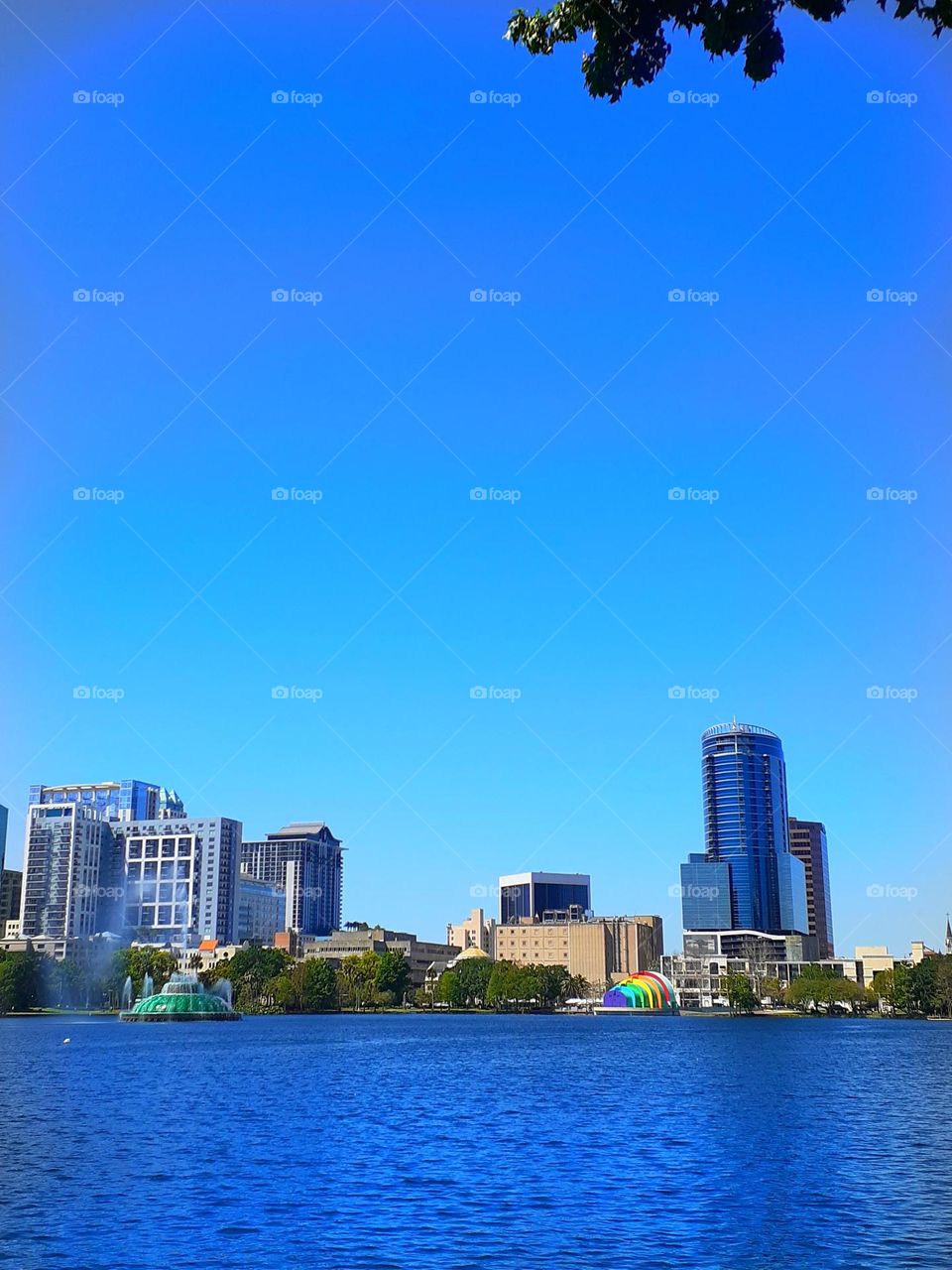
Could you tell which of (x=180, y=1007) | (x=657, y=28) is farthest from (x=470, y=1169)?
(x=180, y=1007)

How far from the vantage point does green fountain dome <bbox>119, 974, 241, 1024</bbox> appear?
580 ft

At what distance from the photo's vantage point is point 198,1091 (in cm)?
6656

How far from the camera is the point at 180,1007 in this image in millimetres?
179125

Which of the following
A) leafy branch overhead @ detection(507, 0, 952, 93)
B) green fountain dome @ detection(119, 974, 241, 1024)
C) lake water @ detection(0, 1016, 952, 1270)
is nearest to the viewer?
leafy branch overhead @ detection(507, 0, 952, 93)

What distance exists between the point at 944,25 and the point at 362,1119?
4983cm

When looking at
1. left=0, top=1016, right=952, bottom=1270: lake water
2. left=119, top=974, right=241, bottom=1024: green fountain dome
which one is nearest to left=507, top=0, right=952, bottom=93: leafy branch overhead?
left=0, top=1016, right=952, bottom=1270: lake water

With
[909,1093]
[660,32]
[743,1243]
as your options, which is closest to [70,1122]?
[743,1243]

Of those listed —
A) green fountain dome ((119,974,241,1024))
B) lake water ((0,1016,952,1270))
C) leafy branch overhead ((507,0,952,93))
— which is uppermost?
leafy branch overhead ((507,0,952,93))

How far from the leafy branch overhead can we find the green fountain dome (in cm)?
17892

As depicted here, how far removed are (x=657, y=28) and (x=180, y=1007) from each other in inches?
7175

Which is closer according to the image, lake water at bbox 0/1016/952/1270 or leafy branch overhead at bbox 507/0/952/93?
leafy branch overhead at bbox 507/0/952/93

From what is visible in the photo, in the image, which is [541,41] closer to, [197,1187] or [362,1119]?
[197,1187]

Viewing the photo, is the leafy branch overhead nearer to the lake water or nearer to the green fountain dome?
the lake water

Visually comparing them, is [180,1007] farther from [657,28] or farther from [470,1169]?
[657,28]
